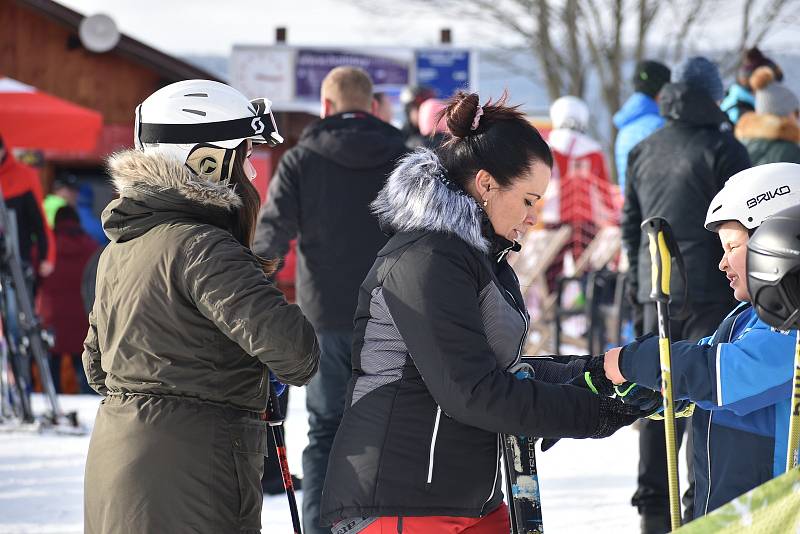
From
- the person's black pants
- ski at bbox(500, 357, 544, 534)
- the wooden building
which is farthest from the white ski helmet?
ski at bbox(500, 357, 544, 534)

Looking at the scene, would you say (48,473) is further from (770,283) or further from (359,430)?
(770,283)

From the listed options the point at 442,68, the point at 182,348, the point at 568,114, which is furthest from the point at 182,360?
the point at 442,68

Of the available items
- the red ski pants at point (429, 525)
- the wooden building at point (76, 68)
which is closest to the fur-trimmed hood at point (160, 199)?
the red ski pants at point (429, 525)

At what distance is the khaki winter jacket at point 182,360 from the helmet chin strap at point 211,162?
8 centimetres

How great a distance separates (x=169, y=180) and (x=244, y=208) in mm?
192

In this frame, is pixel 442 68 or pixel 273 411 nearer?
pixel 273 411

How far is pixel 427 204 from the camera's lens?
2672mm

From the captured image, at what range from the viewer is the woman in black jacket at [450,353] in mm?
2521

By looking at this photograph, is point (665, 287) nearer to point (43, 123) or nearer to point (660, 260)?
point (660, 260)

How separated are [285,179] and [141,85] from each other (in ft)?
41.9

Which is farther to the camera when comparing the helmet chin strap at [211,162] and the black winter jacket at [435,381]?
the helmet chin strap at [211,162]

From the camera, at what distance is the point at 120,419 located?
2.76 m

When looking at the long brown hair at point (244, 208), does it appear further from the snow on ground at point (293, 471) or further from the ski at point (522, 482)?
the snow on ground at point (293, 471)

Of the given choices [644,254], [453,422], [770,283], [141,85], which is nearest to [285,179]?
[644,254]
